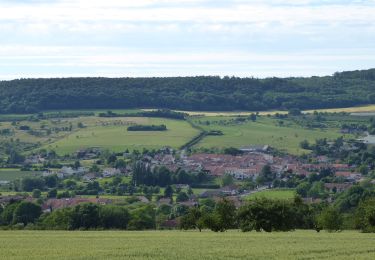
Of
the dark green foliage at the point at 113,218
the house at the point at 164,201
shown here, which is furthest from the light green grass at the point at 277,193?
the dark green foliage at the point at 113,218

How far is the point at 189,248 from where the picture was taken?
4681 centimetres

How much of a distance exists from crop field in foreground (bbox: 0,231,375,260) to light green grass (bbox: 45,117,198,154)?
113m

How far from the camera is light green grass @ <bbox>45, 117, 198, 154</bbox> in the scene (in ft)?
561

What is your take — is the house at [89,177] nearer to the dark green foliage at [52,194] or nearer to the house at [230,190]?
the dark green foliage at [52,194]

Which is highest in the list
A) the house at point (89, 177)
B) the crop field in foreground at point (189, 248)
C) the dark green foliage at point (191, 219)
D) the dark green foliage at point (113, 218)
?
the crop field in foreground at point (189, 248)

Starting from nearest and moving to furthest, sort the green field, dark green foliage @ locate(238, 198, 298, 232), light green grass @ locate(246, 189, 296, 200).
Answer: dark green foliage @ locate(238, 198, 298, 232) → light green grass @ locate(246, 189, 296, 200) → the green field

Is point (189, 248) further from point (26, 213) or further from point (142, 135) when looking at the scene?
point (142, 135)

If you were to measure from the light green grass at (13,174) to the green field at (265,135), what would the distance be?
37.4 metres

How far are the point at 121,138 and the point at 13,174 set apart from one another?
3606cm

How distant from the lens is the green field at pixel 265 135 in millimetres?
175375

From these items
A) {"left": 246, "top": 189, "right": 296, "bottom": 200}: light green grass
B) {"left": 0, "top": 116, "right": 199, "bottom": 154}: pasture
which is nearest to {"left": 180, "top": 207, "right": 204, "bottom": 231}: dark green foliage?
{"left": 246, "top": 189, "right": 296, "bottom": 200}: light green grass

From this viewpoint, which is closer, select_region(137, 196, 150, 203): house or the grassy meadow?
select_region(137, 196, 150, 203): house

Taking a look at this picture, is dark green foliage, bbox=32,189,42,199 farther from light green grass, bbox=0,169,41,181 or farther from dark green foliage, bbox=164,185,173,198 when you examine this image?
dark green foliage, bbox=164,185,173,198

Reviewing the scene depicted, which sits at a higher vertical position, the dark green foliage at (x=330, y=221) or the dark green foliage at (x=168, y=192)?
the dark green foliage at (x=330, y=221)
